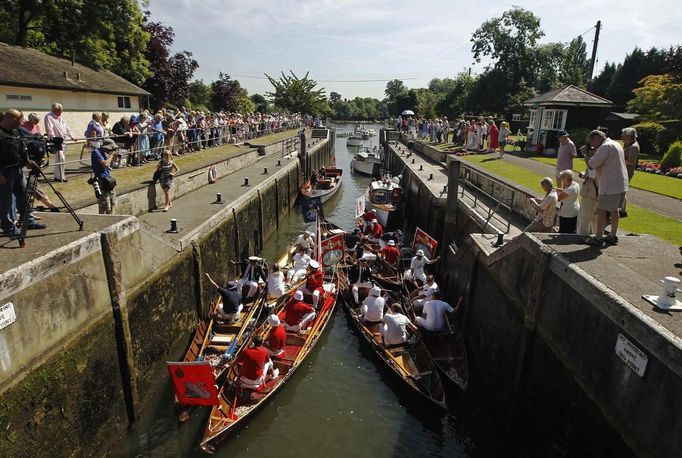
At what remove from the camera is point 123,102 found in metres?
28.2

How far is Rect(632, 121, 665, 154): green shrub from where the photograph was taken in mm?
26181

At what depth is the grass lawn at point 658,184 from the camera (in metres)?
14.1

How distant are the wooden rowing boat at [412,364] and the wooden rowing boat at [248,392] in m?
1.37

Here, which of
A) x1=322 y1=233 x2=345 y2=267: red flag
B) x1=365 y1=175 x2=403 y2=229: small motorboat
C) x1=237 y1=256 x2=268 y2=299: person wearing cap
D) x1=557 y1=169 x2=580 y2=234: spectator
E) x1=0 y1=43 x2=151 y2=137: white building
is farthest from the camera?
x1=365 y1=175 x2=403 y2=229: small motorboat

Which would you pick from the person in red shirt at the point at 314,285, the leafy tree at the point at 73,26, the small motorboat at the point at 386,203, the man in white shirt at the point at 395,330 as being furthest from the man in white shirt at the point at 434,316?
the leafy tree at the point at 73,26

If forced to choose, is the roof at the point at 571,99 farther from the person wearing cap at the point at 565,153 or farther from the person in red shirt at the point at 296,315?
the person in red shirt at the point at 296,315

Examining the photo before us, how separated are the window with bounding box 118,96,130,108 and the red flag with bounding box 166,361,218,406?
25.6 meters

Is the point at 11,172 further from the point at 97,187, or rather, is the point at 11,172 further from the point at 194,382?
the point at 194,382

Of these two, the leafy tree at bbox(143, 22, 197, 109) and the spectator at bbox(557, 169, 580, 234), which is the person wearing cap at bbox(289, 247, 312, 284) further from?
the leafy tree at bbox(143, 22, 197, 109)

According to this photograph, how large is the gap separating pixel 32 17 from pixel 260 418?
33.1 meters

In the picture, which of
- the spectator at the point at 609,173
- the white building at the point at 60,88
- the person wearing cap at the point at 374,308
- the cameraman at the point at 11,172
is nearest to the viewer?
the cameraman at the point at 11,172

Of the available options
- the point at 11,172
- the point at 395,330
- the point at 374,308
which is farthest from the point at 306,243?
the point at 11,172

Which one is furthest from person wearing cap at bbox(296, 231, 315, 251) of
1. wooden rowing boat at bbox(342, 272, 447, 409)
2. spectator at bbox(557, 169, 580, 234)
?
spectator at bbox(557, 169, 580, 234)

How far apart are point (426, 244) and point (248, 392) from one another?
8392 mm
